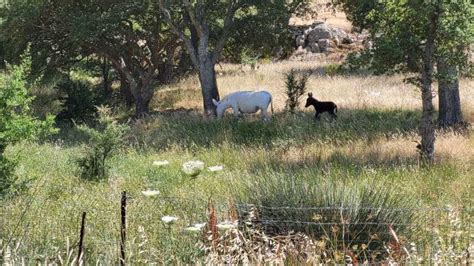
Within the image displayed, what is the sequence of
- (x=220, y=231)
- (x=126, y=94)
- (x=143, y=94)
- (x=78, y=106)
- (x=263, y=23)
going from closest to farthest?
(x=220, y=231)
(x=263, y=23)
(x=78, y=106)
(x=143, y=94)
(x=126, y=94)

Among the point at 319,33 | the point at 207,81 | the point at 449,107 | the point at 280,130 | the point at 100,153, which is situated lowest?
the point at 280,130

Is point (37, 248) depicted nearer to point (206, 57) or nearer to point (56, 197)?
point (56, 197)

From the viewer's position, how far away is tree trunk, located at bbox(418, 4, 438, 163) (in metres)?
10.8

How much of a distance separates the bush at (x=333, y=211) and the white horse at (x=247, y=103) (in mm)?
11911

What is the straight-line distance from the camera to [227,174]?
9.48m

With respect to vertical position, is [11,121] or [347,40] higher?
[11,121]

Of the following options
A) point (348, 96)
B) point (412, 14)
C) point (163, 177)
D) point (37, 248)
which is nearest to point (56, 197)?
point (163, 177)

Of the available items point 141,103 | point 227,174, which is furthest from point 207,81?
point 227,174

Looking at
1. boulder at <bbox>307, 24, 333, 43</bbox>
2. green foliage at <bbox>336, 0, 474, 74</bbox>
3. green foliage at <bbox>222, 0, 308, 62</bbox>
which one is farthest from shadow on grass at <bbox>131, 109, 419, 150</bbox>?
boulder at <bbox>307, 24, 333, 43</bbox>

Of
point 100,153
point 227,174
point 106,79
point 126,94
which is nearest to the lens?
point 227,174

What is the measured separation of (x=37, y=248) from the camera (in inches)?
202

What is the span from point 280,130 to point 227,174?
19.7ft

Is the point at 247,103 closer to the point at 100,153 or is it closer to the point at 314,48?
the point at 100,153

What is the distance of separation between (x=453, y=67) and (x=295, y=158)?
3.42m
